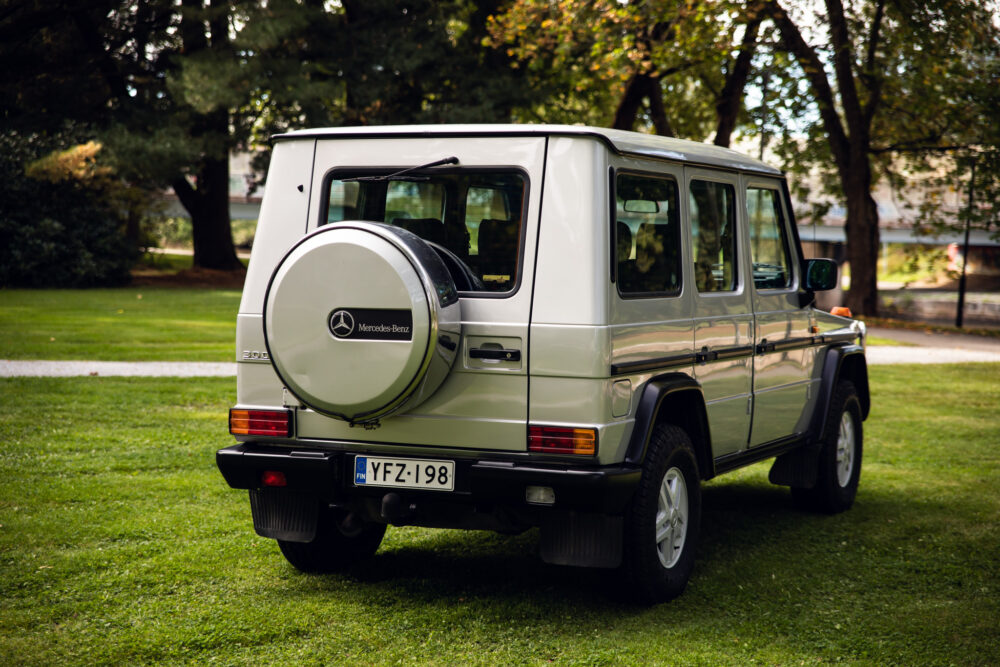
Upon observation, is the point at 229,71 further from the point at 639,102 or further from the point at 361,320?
the point at 361,320

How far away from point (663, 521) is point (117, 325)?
16.1m

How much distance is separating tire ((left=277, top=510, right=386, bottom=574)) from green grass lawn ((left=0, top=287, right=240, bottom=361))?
9.61 metres

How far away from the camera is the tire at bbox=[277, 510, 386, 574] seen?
18.1ft

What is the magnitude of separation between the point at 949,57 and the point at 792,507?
18.3 m

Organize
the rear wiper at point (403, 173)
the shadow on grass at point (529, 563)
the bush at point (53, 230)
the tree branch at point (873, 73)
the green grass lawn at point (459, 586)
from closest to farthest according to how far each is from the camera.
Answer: the green grass lawn at point (459, 586) → the rear wiper at point (403, 173) → the shadow on grass at point (529, 563) → the tree branch at point (873, 73) → the bush at point (53, 230)

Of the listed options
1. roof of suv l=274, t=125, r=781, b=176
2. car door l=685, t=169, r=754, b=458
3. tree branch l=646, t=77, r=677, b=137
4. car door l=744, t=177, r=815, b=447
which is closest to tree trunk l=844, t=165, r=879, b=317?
tree branch l=646, t=77, r=677, b=137

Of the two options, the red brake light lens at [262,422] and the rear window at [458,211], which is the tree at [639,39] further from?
the red brake light lens at [262,422]

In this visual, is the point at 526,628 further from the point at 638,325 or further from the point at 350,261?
the point at 350,261

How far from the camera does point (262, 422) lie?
16.8 feet

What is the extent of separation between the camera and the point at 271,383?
507 cm

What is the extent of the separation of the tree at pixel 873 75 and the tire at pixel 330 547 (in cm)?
1826

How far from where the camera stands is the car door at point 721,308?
561 cm

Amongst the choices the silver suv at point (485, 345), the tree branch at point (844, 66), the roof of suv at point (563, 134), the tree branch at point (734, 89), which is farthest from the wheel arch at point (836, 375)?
the tree branch at point (844, 66)

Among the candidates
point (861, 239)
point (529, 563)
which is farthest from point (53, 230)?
point (529, 563)
